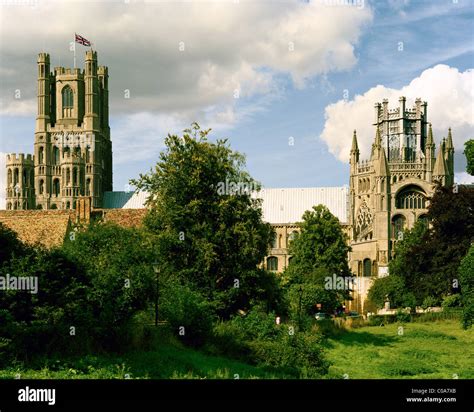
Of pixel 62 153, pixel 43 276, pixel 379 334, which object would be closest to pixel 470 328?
pixel 379 334

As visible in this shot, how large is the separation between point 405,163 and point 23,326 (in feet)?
238

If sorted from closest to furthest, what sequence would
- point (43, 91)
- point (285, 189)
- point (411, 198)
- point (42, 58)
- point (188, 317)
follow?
point (188, 317) < point (411, 198) < point (285, 189) < point (43, 91) < point (42, 58)

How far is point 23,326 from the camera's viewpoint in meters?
21.4

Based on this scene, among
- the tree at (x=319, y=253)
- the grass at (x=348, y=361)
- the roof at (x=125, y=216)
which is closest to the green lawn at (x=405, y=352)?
the grass at (x=348, y=361)

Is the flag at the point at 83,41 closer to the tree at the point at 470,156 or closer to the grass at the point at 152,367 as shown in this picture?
the tree at the point at 470,156

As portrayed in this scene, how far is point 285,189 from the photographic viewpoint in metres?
96.3

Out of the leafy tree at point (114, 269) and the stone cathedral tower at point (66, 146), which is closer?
the leafy tree at point (114, 269)

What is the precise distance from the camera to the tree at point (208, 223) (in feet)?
107

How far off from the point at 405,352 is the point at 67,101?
91.2 metres

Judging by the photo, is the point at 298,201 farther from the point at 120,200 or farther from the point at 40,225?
the point at 40,225

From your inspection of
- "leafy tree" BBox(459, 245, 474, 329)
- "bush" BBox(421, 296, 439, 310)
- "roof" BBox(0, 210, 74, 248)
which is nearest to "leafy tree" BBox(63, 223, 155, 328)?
"roof" BBox(0, 210, 74, 248)

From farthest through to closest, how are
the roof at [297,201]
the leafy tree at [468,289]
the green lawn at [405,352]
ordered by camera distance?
the roof at [297,201] → the leafy tree at [468,289] → the green lawn at [405,352]
